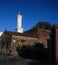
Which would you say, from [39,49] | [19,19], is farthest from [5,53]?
[19,19]

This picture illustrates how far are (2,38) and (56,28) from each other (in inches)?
817

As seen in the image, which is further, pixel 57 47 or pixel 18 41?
pixel 18 41

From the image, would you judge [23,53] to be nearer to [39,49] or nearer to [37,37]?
[39,49]

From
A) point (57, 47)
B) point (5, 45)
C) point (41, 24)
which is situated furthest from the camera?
point (41, 24)

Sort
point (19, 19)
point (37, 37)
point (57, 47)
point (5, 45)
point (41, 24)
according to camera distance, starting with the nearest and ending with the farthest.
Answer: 1. point (57, 47)
2. point (5, 45)
3. point (37, 37)
4. point (19, 19)
5. point (41, 24)

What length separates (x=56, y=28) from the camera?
19.3 metres

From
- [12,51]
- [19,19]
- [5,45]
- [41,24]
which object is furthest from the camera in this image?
[41,24]

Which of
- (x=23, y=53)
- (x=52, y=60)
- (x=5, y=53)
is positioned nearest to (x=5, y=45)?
(x=5, y=53)

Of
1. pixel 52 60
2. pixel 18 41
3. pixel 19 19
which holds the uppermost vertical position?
pixel 19 19

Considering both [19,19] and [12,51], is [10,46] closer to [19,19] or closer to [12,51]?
[12,51]

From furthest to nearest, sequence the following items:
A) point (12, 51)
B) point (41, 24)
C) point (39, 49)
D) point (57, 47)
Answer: point (41, 24)
point (12, 51)
point (39, 49)
point (57, 47)

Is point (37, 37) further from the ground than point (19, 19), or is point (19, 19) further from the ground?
point (19, 19)

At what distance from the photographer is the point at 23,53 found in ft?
105

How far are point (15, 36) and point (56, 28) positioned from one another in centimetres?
1689
